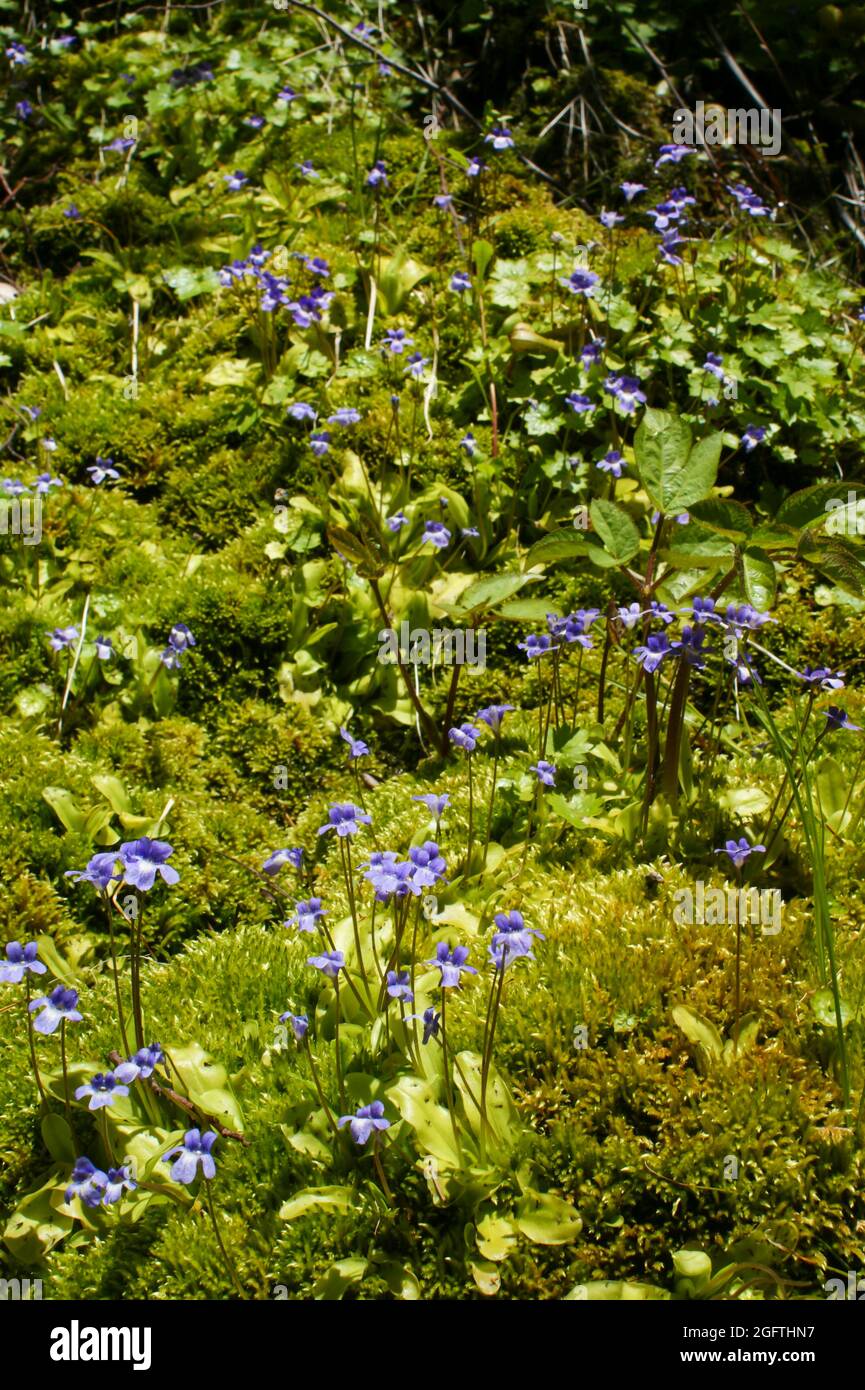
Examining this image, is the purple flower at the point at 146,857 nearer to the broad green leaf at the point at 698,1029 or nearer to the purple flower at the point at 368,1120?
the purple flower at the point at 368,1120

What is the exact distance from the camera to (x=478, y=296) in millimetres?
5117

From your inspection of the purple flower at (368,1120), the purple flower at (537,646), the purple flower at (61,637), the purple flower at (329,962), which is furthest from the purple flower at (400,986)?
the purple flower at (61,637)

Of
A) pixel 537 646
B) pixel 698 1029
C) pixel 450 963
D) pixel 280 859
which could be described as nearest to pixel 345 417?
pixel 537 646

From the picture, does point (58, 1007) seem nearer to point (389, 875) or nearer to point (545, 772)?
point (389, 875)

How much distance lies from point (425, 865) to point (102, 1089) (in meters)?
0.88

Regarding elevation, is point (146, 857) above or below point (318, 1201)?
above

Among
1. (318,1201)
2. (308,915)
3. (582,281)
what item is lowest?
(318,1201)

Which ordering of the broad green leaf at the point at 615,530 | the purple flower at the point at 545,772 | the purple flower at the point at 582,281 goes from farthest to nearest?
the purple flower at the point at 582,281 < the purple flower at the point at 545,772 < the broad green leaf at the point at 615,530

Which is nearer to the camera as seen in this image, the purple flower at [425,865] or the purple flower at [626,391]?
the purple flower at [425,865]

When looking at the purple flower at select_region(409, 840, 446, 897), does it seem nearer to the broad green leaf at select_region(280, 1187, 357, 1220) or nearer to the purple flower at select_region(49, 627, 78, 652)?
the broad green leaf at select_region(280, 1187, 357, 1220)

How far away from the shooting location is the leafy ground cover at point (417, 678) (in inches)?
95.7

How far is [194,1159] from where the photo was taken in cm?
216

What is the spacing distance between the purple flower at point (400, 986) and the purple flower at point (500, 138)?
421cm

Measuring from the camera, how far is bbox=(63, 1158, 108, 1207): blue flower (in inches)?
93.4
